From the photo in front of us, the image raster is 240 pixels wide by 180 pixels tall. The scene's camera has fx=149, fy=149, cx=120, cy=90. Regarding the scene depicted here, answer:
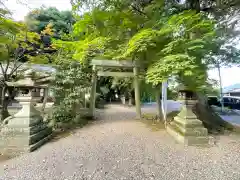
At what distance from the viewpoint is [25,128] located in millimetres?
3225

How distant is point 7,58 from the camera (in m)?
5.22

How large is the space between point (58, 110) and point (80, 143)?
2.02 m

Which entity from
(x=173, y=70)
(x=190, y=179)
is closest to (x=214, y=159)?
(x=190, y=179)

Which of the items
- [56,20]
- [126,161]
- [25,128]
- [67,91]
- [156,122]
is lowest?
[126,161]

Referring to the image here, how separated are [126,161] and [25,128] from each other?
2279 millimetres

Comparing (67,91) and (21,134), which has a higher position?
(67,91)

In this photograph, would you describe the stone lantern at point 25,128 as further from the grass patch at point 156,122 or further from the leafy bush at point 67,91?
the grass patch at point 156,122

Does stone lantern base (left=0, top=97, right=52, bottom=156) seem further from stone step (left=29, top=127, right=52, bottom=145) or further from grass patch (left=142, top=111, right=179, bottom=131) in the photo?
grass patch (left=142, top=111, right=179, bottom=131)

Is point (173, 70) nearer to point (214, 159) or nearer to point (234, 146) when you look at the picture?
point (214, 159)

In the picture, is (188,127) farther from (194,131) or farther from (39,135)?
(39,135)

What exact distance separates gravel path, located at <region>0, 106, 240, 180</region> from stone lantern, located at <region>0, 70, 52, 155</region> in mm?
278

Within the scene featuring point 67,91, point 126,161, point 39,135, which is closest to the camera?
point 126,161

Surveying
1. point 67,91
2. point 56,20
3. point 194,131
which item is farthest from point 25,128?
point 56,20

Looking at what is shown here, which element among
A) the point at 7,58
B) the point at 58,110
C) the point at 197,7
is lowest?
the point at 58,110
